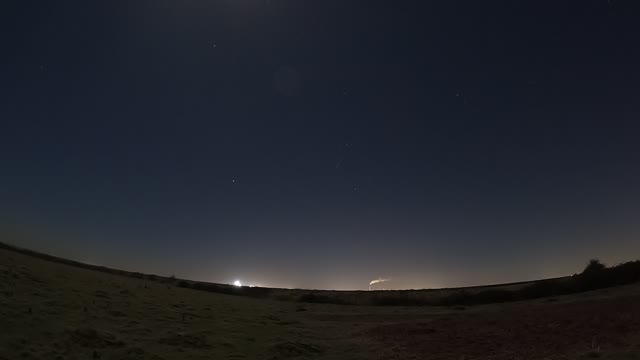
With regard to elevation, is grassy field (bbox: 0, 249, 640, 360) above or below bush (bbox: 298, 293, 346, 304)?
above

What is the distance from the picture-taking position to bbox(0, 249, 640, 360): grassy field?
13703mm

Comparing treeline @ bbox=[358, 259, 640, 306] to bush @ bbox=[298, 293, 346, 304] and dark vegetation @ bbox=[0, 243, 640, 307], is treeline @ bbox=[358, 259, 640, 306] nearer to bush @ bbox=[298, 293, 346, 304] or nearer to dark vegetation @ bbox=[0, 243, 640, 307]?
dark vegetation @ bbox=[0, 243, 640, 307]

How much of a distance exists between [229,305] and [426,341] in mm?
14906

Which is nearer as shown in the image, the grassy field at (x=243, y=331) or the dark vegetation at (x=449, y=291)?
the grassy field at (x=243, y=331)

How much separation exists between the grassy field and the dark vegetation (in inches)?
330

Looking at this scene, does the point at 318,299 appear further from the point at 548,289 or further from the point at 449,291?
the point at 548,289

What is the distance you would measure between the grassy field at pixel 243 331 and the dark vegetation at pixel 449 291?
838cm

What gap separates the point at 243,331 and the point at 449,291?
2512 cm

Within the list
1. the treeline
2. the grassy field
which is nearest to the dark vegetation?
the treeline

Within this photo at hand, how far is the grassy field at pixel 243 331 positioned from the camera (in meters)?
13.7

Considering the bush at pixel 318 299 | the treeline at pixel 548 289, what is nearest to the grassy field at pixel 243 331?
the treeline at pixel 548 289

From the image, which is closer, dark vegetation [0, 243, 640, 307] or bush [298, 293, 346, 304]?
dark vegetation [0, 243, 640, 307]

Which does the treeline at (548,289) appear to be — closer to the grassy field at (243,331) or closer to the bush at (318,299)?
the bush at (318,299)

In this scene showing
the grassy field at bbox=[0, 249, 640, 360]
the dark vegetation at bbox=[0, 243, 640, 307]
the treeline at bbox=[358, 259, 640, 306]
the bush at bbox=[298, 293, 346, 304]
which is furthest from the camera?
the bush at bbox=[298, 293, 346, 304]
